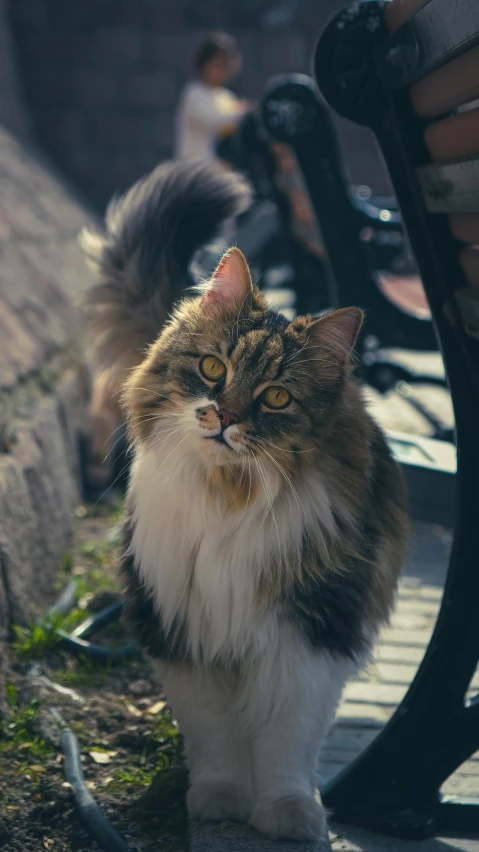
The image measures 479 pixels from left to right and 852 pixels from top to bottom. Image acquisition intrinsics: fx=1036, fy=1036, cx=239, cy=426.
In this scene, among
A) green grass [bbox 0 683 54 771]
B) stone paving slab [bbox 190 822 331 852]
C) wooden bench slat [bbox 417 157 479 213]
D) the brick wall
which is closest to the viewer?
wooden bench slat [bbox 417 157 479 213]

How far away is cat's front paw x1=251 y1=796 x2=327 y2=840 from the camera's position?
2.10m

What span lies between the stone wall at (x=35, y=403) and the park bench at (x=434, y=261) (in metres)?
1.02

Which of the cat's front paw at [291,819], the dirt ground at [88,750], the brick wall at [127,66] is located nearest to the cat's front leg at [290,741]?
the cat's front paw at [291,819]

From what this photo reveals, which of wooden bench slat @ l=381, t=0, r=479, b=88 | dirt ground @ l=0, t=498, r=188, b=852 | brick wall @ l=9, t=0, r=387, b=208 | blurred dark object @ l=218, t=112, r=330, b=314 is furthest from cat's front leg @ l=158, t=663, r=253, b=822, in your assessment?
brick wall @ l=9, t=0, r=387, b=208

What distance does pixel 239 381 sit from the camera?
2.20m

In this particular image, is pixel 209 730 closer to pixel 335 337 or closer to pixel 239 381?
pixel 239 381

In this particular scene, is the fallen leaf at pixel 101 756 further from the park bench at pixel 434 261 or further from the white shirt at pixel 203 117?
the white shirt at pixel 203 117

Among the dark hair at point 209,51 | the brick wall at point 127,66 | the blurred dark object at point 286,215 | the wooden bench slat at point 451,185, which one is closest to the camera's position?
the wooden bench slat at point 451,185

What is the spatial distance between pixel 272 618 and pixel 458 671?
1.41ft

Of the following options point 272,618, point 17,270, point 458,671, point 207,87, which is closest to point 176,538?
point 272,618

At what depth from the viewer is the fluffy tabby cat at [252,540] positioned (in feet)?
7.06

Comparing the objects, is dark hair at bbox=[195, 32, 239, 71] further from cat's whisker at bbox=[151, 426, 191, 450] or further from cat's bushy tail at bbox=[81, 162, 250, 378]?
cat's whisker at bbox=[151, 426, 191, 450]

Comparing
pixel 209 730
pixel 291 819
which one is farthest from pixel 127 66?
pixel 291 819

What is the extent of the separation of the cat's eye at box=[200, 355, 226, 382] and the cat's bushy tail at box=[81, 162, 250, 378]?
61 centimetres
